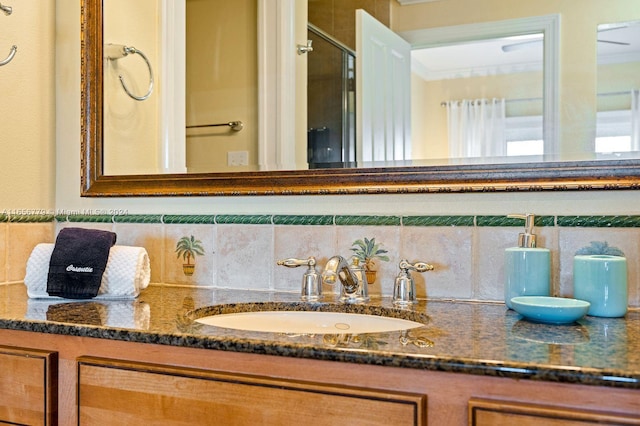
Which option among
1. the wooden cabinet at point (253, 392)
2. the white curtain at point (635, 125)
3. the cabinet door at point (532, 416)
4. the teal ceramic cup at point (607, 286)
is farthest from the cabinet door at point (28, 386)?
the white curtain at point (635, 125)

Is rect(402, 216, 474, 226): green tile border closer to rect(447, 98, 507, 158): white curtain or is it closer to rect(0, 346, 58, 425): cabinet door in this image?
rect(447, 98, 507, 158): white curtain

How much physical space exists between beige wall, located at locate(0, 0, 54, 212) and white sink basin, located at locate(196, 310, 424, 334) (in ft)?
2.52

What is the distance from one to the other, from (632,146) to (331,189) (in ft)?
2.11

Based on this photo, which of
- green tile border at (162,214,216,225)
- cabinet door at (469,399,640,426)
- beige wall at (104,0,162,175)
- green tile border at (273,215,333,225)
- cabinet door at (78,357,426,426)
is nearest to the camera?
cabinet door at (469,399,640,426)

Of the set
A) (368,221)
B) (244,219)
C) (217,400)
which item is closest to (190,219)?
(244,219)

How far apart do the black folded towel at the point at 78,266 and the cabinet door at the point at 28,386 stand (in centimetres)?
25

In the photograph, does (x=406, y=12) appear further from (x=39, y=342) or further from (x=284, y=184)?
(x=39, y=342)

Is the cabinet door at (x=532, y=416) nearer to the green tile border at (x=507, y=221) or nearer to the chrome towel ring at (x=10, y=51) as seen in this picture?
the green tile border at (x=507, y=221)

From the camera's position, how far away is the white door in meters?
1.34

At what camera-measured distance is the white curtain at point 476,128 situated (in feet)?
4.11

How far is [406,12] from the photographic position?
136 centimetres


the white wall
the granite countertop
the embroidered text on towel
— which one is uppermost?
the white wall

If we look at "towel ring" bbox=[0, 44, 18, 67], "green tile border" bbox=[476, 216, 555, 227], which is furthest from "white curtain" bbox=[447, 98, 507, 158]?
"towel ring" bbox=[0, 44, 18, 67]

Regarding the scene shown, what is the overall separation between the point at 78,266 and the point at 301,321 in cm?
53
